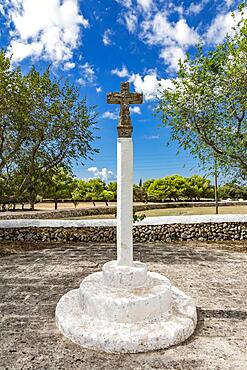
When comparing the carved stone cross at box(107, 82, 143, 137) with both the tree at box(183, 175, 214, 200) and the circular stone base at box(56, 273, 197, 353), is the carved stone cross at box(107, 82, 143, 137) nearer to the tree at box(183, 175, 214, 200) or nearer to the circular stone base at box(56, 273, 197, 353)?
the circular stone base at box(56, 273, 197, 353)

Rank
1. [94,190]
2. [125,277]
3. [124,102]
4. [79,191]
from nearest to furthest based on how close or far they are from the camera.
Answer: [125,277] → [124,102] → [79,191] → [94,190]

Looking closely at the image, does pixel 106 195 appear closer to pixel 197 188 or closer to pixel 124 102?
pixel 197 188

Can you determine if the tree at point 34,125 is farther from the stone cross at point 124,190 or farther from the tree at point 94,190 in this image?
the tree at point 94,190

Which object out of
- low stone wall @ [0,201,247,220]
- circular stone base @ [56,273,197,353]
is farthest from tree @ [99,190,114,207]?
circular stone base @ [56,273,197,353]

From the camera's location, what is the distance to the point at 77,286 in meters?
6.22

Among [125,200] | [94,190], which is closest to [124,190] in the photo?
[125,200]

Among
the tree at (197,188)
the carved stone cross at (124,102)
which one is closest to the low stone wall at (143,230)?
the carved stone cross at (124,102)

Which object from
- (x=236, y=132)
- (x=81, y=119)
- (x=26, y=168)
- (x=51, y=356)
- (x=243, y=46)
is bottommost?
(x=51, y=356)

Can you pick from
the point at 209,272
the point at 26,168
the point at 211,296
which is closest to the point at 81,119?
the point at 26,168

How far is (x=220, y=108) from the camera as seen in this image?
1052 centimetres

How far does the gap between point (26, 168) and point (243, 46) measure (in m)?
7.90

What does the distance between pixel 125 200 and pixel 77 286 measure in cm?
251

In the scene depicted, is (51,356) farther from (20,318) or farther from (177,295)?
(177,295)

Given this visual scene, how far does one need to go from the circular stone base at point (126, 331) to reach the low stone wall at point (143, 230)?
25.1 ft
